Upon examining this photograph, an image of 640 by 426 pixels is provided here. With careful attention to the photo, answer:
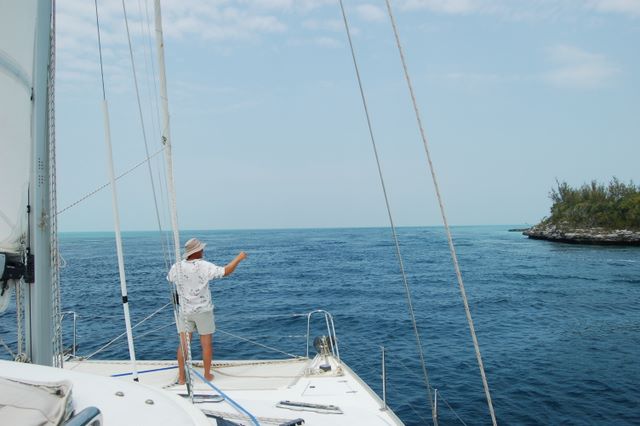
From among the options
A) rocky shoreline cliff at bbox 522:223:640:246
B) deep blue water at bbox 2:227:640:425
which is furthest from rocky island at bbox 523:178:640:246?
deep blue water at bbox 2:227:640:425

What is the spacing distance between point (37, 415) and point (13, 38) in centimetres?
279

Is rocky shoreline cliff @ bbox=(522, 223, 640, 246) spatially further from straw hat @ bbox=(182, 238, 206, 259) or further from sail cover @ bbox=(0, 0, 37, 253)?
sail cover @ bbox=(0, 0, 37, 253)

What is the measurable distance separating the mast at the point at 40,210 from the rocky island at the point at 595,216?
75723 millimetres

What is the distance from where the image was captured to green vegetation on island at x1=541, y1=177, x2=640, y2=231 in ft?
226

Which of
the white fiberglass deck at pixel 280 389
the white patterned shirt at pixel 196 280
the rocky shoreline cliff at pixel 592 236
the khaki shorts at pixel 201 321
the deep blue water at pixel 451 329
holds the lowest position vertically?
the rocky shoreline cliff at pixel 592 236

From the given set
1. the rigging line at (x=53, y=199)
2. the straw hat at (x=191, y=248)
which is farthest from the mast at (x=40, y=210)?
the straw hat at (x=191, y=248)

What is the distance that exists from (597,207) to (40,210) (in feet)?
283

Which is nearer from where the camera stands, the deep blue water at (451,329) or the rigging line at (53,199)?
the rigging line at (53,199)

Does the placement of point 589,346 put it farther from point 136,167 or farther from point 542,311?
point 136,167

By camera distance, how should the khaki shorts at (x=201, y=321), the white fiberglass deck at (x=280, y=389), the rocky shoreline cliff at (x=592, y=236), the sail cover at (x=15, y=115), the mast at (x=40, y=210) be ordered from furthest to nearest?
the rocky shoreline cliff at (x=592, y=236) < the khaki shorts at (x=201, y=321) < the white fiberglass deck at (x=280, y=389) < the mast at (x=40, y=210) < the sail cover at (x=15, y=115)

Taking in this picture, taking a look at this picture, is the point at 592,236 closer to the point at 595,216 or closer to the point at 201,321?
the point at 595,216

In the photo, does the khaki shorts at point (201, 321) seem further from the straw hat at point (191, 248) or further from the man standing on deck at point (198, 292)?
the straw hat at point (191, 248)

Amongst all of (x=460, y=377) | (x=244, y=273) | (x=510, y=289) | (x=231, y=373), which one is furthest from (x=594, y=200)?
(x=231, y=373)

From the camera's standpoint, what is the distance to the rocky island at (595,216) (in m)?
66.0
